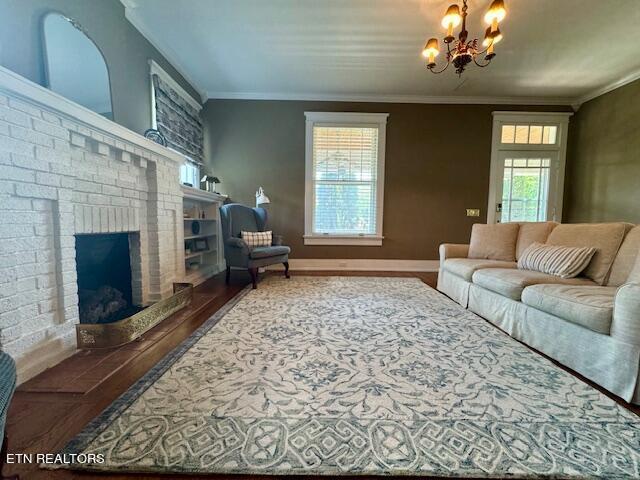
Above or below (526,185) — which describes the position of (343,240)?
below

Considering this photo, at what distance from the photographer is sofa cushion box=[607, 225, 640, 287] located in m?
1.82

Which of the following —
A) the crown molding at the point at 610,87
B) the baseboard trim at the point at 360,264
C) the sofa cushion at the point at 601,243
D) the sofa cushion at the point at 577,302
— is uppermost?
the crown molding at the point at 610,87

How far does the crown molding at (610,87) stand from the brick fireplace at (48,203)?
241 inches

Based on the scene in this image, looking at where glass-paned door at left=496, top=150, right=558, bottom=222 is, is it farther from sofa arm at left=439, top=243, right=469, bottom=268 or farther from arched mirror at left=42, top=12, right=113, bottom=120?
arched mirror at left=42, top=12, right=113, bottom=120

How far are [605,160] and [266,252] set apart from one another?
17.2 feet

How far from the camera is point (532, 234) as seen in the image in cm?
275

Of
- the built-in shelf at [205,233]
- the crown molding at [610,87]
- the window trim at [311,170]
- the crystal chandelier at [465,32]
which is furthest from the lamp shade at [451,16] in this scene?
the crown molding at [610,87]

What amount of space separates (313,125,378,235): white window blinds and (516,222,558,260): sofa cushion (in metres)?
2.10

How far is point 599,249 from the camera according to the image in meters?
2.03

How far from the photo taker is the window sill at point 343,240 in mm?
4516

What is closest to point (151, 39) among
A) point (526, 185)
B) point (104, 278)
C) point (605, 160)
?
point (104, 278)

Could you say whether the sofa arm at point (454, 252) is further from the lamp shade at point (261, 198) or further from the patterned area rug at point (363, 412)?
the lamp shade at point (261, 198)

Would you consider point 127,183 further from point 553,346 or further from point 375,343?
point 553,346

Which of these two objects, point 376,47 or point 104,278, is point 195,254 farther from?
point 376,47
